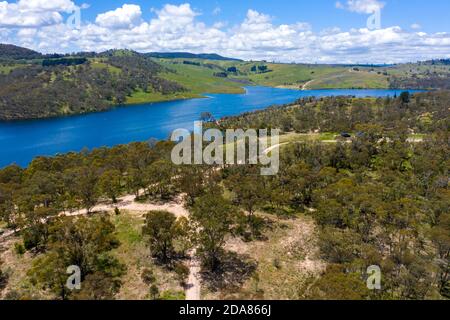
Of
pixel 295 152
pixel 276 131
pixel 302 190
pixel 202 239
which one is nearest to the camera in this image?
pixel 202 239

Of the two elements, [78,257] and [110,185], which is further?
[110,185]

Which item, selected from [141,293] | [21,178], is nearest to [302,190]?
[141,293]

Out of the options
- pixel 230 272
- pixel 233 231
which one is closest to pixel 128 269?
pixel 230 272

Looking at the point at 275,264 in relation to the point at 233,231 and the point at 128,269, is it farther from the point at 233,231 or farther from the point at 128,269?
the point at 128,269

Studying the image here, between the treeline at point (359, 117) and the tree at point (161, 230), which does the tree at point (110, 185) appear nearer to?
the tree at point (161, 230)

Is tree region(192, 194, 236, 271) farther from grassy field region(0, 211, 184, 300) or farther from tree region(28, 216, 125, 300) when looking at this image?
tree region(28, 216, 125, 300)

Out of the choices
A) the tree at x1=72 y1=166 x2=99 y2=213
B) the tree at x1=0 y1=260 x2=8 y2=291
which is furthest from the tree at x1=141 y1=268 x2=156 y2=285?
the tree at x1=72 y1=166 x2=99 y2=213
